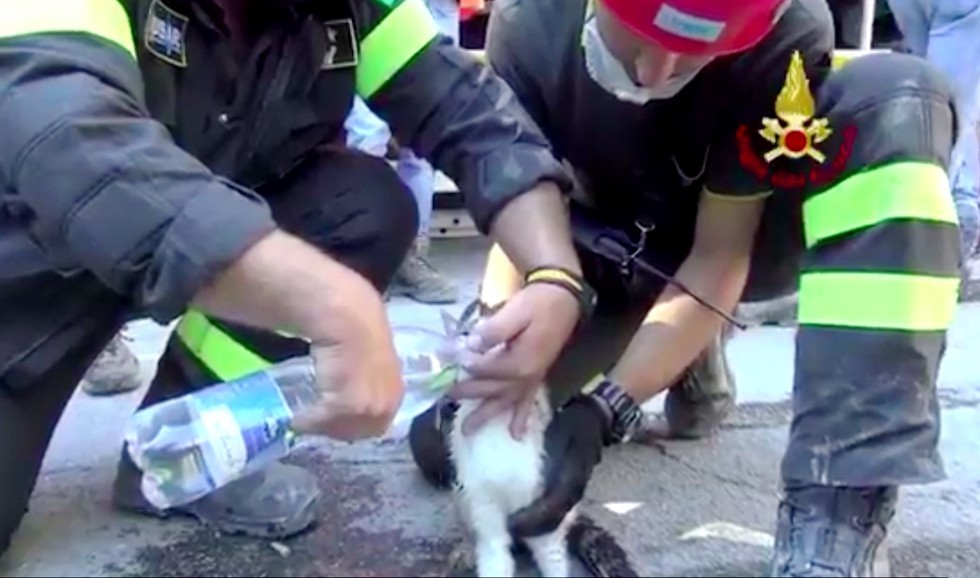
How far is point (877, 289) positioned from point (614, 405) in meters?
0.21

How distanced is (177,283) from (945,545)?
0.60 m

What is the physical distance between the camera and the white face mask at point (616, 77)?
1.01m

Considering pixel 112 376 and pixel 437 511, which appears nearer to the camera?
pixel 437 511

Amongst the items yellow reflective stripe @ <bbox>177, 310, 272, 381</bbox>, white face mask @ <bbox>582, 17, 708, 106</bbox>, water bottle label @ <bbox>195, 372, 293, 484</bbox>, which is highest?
white face mask @ <bbox>582, 17, 708, 106</bbox>

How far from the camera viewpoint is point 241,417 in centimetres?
85

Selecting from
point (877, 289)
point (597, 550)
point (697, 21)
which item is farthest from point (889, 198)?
point (597, 550)

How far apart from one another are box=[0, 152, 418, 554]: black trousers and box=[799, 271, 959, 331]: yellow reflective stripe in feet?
1.11

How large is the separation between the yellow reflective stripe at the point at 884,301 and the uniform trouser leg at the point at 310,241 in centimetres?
33

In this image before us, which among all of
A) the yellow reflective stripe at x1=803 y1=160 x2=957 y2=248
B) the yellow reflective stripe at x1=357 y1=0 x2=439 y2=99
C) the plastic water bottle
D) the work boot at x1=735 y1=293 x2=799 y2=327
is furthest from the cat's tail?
the work boot at x1=735 y1=293 x2=799 y2=327

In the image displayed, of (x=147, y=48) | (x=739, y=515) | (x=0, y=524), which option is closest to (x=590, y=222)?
(x=739, y=515)

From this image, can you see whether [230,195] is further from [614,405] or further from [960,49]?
[960,49]


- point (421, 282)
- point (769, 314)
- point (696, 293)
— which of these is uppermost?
point (696, 293)

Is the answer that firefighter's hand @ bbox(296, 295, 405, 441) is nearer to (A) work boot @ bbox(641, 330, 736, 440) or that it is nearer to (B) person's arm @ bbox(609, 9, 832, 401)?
(B) person's arm @ bbox(609, 9, 832, 401)

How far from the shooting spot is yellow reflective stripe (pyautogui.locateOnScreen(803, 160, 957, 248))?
37.0 inches
